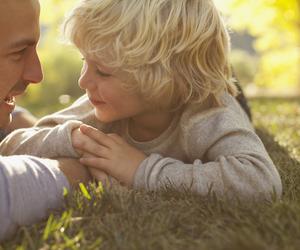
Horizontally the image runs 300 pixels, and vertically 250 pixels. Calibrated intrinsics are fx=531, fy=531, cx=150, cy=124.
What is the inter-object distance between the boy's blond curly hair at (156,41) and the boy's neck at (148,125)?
0.12m

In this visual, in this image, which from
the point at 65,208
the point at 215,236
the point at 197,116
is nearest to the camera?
the point at 215,236

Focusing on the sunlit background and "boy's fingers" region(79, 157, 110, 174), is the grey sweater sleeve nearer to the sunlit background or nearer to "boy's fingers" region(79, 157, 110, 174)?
"boy's fingers" region(79, 157, 110, 174)

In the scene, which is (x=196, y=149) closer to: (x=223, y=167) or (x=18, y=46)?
(x=223, y=167)

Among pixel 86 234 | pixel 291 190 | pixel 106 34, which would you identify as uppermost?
pixel 106 34

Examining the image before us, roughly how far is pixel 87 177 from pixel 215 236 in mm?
989

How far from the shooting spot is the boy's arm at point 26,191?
1.87 metres

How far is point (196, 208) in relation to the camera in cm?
199

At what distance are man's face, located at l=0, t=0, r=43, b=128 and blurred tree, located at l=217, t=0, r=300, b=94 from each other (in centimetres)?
833

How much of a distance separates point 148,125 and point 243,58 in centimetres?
2061

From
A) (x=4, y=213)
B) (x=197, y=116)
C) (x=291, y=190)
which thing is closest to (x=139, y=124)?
(x=197, y=116)

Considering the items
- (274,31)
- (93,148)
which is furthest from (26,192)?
(274,31)

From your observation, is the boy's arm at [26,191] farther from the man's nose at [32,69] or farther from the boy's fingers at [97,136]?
the man's nose at [32,69]

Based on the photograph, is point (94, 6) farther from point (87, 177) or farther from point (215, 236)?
point (215, 236)

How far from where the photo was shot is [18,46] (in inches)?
99.7
